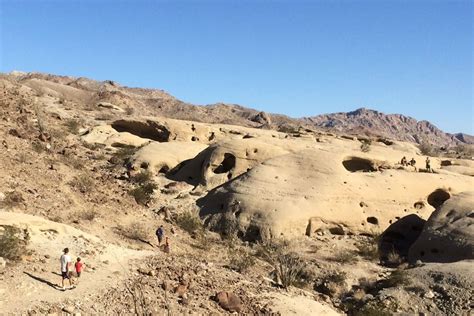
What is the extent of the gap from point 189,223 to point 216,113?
2482 inches

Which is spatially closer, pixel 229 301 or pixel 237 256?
pixel 229 301

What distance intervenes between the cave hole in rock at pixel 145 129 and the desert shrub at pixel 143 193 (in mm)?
9023

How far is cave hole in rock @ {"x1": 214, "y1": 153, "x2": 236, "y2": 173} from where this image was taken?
2139cm

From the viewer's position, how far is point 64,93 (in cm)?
5131

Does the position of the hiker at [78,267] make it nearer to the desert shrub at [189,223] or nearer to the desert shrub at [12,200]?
the desert shrub at [12,200]

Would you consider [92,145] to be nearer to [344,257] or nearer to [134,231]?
[134,231]

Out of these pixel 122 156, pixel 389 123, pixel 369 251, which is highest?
pixel 389 123

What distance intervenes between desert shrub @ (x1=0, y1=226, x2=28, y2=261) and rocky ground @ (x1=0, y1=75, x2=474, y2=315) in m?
0.03

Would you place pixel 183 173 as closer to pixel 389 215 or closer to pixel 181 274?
pixel 389 215

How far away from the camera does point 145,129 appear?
30.7 meters

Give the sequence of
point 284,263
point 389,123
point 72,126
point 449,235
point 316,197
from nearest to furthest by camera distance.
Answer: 1. point 284,263
2. point 449,235
3. point 316,197
4. point 72,126
5. point 389,123

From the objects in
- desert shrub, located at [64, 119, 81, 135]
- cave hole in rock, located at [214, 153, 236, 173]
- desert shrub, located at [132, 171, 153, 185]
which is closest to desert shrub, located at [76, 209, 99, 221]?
desert shrub, located at [132, 171, 153, 185]

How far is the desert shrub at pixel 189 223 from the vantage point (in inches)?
655

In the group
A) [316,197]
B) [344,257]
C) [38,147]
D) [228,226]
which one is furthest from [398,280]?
[38,147]
